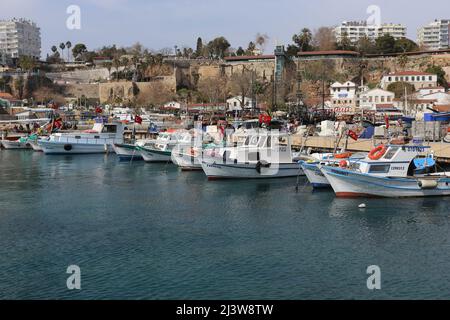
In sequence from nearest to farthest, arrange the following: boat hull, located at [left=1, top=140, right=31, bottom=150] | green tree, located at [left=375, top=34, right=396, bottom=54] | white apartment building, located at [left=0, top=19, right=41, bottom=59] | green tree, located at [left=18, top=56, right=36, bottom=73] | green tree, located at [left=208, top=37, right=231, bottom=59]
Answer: boat hull, located at [left=1, top=140, right=31, bottom=150]
green tree, located at [left=375, top=34, right=396, bottom=54]
green tree, located at [left=18, top=56, right=36, bottom=73]
green tree, located at [left=208, top=37, right=231, bottom=59]
white apartment building, located at [left=0, top=19, right=41, bottom=59]

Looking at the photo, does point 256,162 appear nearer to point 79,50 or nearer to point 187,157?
point 187,157

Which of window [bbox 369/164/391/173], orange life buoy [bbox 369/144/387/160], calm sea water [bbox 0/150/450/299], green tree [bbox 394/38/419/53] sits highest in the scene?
green tree [bbox 394/38/419/53]

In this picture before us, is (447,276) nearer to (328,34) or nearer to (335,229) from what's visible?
(335,229)

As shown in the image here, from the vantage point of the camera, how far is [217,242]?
82.1ft

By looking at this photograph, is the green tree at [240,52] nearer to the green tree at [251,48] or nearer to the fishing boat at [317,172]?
the green tree at [251,48]

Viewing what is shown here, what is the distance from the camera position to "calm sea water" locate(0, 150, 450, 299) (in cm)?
2000

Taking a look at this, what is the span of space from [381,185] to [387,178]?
472 millimetres

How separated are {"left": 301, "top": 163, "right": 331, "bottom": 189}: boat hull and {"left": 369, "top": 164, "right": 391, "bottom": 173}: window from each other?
328 centimetres

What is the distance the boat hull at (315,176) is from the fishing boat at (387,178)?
2107mm

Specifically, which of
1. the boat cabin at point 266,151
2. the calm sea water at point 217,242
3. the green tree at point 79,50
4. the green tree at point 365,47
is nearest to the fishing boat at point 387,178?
the calm sea water at point 217,242

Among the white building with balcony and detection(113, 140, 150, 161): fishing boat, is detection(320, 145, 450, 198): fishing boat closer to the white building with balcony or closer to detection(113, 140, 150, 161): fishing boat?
detection(113, 140, 150, 161): fishing boat

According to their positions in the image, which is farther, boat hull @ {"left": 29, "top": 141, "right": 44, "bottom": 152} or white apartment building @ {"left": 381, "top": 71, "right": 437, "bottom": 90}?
white apartment building @ {"left": 381, "top": 71, "right": 437, "bottom": 90}

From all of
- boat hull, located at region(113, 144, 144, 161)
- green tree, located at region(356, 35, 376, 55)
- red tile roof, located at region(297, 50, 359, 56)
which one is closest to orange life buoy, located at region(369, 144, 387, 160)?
boat hull, located at region(113, 144, 144, 161)

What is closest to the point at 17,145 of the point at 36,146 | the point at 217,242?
the point at 36,146
